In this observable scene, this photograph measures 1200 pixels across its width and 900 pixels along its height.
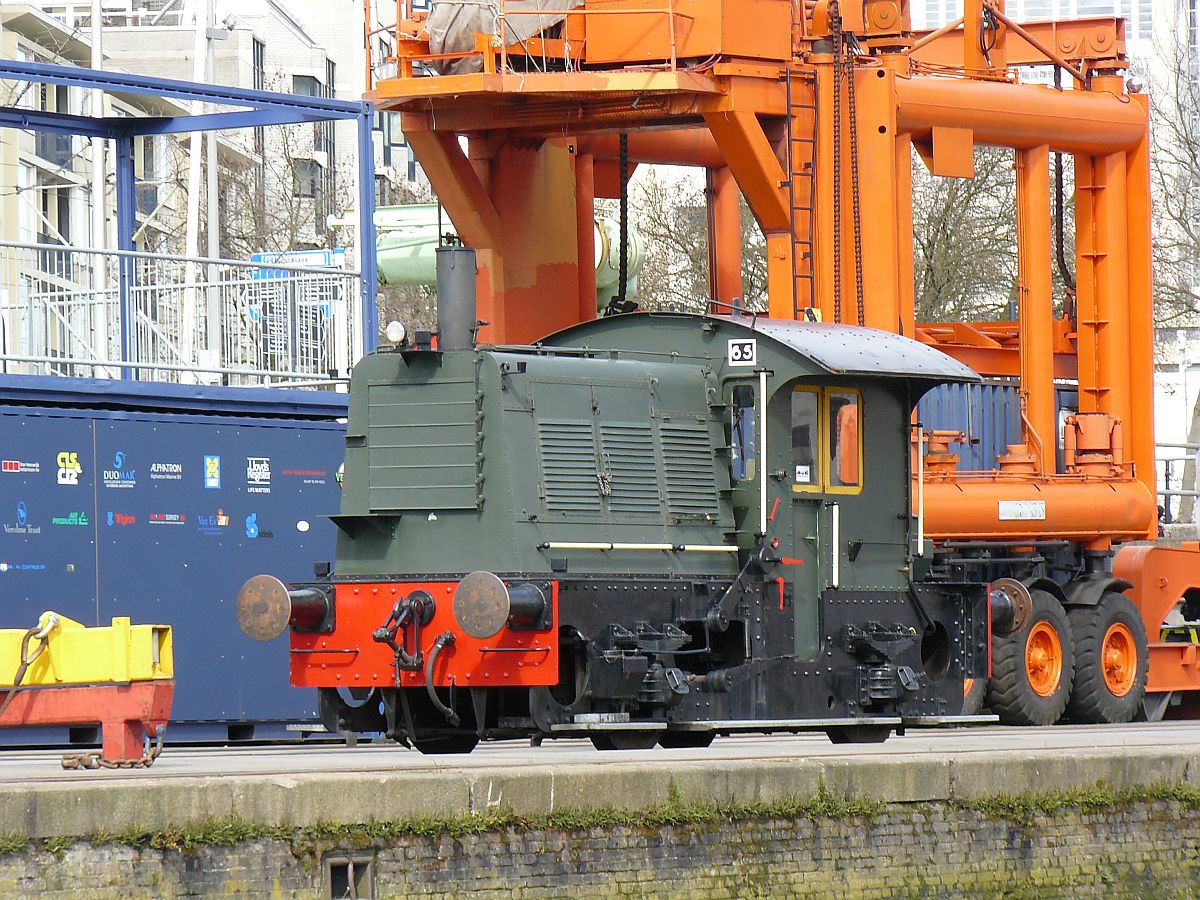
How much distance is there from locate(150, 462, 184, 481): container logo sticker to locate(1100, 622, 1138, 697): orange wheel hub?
9337mm

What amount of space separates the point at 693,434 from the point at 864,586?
170 centimetres

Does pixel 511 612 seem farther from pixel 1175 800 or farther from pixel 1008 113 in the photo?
pixel 1008 113

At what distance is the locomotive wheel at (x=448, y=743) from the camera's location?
13469 mm

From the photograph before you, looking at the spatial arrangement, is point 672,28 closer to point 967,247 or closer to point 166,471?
point 166,471

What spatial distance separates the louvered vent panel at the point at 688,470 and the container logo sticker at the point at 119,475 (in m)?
5.09

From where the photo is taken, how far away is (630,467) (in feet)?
44.8

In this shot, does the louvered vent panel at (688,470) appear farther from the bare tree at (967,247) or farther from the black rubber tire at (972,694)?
the bare tree at (967,247)

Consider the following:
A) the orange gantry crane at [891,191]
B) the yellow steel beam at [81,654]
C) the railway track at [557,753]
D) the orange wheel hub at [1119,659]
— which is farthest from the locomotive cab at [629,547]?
the orange wheel hub at [1119,659]

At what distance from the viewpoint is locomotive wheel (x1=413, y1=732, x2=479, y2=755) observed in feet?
44.2

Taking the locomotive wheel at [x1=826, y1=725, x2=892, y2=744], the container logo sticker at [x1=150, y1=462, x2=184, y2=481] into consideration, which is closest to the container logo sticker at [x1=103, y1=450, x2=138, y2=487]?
the container logo sticker at [x1=150, y1=462, x2=184, y2=481]

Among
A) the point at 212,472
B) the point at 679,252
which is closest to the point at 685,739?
the point at 212,472

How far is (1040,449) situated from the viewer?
21.4 metres

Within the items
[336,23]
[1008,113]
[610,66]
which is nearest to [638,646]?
[610,66]

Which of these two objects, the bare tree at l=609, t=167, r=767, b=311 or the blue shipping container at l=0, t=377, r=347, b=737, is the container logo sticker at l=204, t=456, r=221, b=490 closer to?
the blue shipping container at l=0, t=377, r=347, b=737
